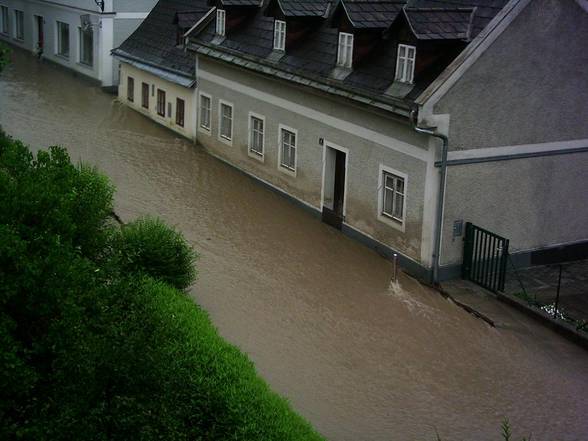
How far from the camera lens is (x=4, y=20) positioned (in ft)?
170

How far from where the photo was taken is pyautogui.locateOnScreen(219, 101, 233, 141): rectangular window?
2752 centimetres

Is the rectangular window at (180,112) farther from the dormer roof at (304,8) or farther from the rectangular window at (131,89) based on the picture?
the dormer roof at (304,8)

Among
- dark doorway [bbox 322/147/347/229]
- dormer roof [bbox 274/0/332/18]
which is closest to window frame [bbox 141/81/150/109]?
dormer roof [bbox 274/0/332/18]

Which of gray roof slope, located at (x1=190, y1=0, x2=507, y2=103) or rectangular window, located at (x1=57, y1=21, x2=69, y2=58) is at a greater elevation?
gray roof slope, located at (x1=190, y1=0, x2=507, y2=103)

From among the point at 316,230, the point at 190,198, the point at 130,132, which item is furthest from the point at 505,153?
the point at 130,132

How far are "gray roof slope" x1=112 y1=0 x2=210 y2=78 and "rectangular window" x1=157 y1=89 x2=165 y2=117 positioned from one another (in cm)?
97

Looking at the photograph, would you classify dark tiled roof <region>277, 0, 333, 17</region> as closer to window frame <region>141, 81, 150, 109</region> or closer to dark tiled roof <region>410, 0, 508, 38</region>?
dark tiled roof <region>410, 0, 508, 38</region>

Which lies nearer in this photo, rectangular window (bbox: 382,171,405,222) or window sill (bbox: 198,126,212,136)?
rectangular window (bbox: 382,171,405,222)

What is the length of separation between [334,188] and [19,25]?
3245 cm

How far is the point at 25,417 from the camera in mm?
9414

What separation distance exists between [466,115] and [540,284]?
4037 millimetres

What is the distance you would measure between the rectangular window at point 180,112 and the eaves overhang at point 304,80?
8.55 ft

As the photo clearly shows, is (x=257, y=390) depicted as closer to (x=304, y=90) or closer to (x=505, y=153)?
(x=505, y=153)

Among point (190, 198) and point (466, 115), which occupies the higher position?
point (466, 115)
